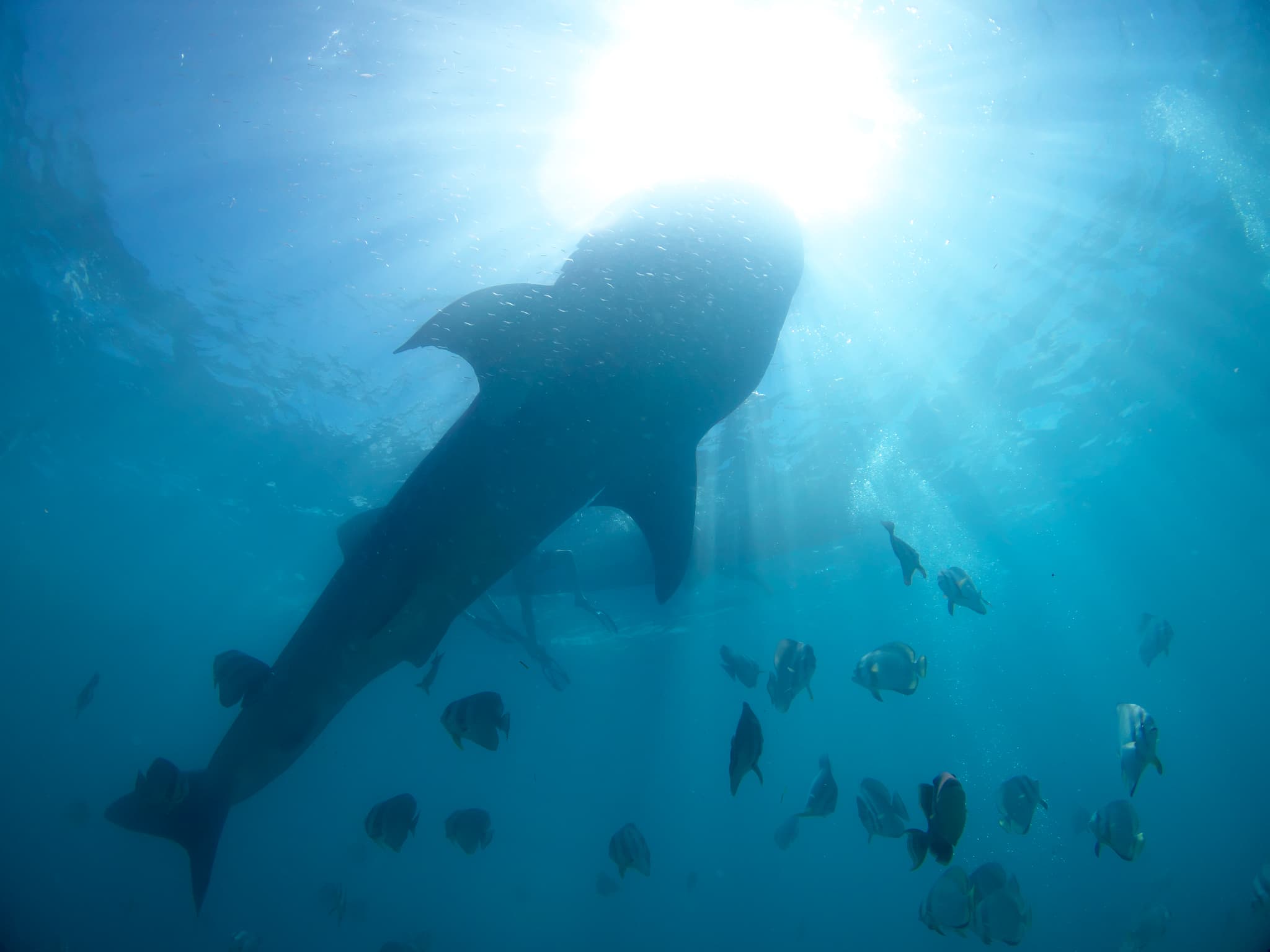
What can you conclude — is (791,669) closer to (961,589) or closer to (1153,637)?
(961,589)

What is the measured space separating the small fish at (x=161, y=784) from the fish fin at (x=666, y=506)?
166 inches

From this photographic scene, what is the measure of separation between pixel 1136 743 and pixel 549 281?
9217 mm

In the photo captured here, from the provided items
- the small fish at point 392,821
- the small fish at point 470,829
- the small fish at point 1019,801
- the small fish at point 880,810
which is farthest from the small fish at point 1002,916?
the small fish at point 392,821

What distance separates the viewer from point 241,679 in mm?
4613

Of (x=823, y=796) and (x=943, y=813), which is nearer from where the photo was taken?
(x=943, y=813)

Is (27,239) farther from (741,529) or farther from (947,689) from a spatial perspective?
(947,689)

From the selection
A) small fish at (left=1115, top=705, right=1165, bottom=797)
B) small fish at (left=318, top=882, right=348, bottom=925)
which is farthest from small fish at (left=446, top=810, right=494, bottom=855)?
small fish at (left=1115, top=705, right=1165, bottom=797)

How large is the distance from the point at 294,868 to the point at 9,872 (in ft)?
77.4

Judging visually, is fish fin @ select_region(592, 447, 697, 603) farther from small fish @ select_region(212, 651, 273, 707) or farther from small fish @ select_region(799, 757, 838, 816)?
small fish @ select_region(212, 651, 273, 707)

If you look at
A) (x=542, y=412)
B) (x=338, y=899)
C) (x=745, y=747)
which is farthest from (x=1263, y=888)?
(x=338, y=899)

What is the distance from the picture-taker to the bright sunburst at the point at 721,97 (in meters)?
6.72

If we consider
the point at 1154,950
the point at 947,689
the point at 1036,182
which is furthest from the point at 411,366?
the point at 947,689

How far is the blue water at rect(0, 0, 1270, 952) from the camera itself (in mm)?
7965

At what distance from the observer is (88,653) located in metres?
39.4
